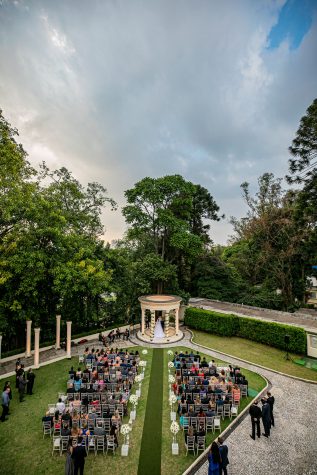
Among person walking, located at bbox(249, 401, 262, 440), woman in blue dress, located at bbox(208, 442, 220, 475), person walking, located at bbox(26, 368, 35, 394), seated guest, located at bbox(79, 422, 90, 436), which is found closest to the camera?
woman in blue dress, located at bbox(208, 442, 220, 475)

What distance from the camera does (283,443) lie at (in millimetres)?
10883

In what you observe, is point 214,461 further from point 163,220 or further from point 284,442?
point 163,220

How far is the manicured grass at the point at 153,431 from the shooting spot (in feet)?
31.9

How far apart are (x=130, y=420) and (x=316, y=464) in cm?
783

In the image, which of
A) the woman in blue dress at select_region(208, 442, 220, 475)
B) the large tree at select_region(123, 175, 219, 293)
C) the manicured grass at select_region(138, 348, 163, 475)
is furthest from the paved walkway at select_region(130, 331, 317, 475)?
the large tree at select_region(123, 175, 219, 293)

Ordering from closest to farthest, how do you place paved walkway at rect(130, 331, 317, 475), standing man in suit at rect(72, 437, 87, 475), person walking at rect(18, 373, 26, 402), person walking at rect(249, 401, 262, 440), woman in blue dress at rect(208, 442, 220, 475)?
woman in blue dress at rect(208, 442, 220, 475)
standing man in suit at rect(72, 437, 87, 475)
paved walkway at rect(130, 331, 317, 475)
person walking at rect(249, 401, 262, 440)
person walking at rect(18, 373, 26, 402)

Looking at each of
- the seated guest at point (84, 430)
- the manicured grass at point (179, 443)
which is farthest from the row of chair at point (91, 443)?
the manicured grass at point (179, 443)

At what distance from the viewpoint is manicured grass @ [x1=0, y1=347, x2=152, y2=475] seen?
9.56 metres

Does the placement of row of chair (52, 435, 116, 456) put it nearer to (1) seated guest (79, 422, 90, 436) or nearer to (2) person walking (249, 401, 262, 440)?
(1) seated guest (79, 422, 90, 436)

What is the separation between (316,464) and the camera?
9.65m

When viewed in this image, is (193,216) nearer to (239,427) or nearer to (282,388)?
(282,388)

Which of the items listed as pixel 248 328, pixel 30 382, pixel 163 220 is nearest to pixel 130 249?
pixel 163 220

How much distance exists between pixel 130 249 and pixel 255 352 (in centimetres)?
2257

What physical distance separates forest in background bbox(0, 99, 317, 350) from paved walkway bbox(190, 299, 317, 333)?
9.59 feet
